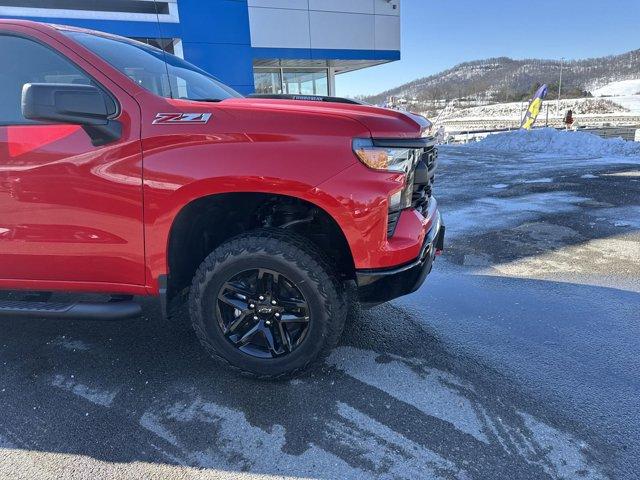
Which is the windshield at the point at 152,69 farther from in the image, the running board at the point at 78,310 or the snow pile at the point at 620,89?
the snow pile at the point at 620,89

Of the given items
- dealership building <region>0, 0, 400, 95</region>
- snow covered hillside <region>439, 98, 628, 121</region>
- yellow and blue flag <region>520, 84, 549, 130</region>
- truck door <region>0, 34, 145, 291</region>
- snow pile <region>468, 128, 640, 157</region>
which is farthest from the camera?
snow covered hillside <region>439, 98, 628, 121</region>

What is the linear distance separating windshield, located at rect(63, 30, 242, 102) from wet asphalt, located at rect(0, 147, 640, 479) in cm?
174

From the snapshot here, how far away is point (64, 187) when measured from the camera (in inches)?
101

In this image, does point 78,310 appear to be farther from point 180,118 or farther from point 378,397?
point 378,397

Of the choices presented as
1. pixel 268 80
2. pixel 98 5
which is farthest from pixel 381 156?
pixel 268 80

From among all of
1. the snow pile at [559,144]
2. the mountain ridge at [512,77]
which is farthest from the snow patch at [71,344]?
the mountain ridge at [512,77]

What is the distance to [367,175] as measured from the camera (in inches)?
94.3

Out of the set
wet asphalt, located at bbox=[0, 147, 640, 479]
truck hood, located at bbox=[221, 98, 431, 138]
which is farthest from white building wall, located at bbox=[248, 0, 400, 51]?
truck hood, located at bbox=[221, 98, 431, 138]

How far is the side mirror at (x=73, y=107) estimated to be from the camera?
2244 millimetres

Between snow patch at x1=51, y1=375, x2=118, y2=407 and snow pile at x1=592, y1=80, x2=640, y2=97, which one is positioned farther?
snow pile at x1=592, y1=80, x2=640, y2=97

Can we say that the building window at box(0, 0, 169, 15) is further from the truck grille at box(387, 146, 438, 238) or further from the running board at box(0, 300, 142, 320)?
the truck grille at box(387, 146, 438, 238)

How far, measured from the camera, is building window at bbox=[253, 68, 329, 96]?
19.6 meters

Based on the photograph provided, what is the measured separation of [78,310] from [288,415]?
1.39 metres

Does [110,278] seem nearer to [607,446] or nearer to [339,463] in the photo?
[339,463]
